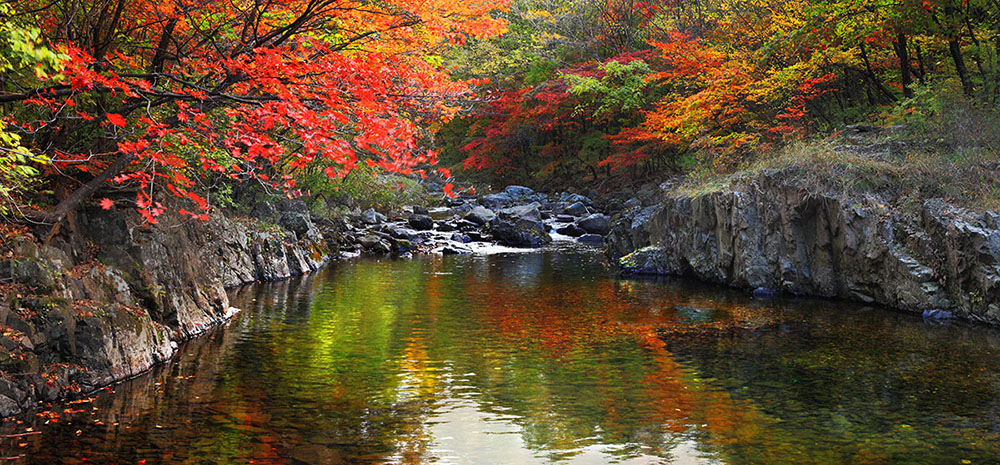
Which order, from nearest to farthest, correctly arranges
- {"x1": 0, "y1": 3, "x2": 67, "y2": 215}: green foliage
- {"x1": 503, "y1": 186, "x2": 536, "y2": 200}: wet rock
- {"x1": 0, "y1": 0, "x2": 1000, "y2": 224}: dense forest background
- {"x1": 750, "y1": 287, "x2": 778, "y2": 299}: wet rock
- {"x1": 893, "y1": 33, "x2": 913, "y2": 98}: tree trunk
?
{"x1": 0, "y1": 3, "x2": 67, "y2": 215}: green foliage → {"x1": 0, "y1": 0, "x2": 1000, "y2": 224}: dense forest background → {"x1": 750, "y1": 287, "x2": 778, "y2": 299}: wet rock → {"x1": 893, "y1": 33, "x2": 913, "y2": 98}: tree trunk → {"x1": 503, "y1": 186, "x2": 536, "y2": 200}: wet rock

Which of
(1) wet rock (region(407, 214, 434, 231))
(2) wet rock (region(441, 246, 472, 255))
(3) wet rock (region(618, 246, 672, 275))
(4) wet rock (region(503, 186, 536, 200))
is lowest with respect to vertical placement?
(3) wet rock (region(618, 246, 672, 275))

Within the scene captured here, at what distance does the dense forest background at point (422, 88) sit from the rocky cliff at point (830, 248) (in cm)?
147

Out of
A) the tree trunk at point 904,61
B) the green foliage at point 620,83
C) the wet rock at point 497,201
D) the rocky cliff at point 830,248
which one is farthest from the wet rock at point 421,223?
Answer: the tree trunk at point 904,61

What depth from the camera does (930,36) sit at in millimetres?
16594

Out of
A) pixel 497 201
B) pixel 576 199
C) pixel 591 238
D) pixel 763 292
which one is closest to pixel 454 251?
pixel 591 238

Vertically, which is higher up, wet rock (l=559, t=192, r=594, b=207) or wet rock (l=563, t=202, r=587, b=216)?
wet rock (l=559, t=192, r=594, b=207)

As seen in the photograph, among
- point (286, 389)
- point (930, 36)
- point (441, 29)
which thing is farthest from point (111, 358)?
point (930, 36)

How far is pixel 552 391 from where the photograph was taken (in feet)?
26.8

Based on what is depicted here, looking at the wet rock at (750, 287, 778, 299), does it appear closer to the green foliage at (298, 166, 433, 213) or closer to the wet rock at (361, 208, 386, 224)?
the green foliage at (298, 166, 433, 213)

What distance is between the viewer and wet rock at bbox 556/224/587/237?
2906 cm

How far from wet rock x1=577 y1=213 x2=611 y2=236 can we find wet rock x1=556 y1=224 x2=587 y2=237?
22 cm

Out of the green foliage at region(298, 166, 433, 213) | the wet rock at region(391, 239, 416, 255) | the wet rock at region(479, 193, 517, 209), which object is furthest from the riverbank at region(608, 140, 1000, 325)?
the wet rock at region(479, 193, 517, 209)

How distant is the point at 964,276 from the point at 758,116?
35.0 feet

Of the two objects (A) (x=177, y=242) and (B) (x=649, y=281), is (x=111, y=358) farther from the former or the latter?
(B) (x=649, y=281)
